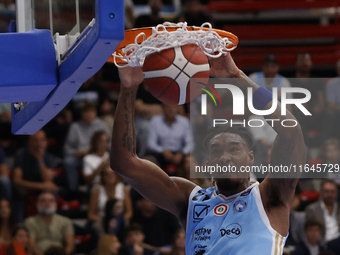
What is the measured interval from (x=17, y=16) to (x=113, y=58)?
0.59 meters

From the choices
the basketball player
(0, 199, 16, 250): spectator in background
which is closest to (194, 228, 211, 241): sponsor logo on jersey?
the basketball player

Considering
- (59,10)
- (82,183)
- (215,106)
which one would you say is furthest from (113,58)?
(215,106)

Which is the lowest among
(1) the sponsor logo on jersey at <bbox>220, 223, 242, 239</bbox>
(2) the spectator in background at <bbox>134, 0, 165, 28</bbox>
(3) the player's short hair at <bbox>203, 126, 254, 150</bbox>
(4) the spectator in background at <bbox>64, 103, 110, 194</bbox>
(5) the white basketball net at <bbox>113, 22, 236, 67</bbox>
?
(4) the spectator in background at <bbox>64, 103, 110, 194</bbox>

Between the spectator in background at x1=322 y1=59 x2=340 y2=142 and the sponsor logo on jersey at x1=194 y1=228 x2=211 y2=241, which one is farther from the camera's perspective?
the spectator in background at x1=322 y1=59 x2=340 y2=142

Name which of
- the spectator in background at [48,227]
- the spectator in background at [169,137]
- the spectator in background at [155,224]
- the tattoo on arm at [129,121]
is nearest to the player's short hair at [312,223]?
the spectator in background at [155,224]

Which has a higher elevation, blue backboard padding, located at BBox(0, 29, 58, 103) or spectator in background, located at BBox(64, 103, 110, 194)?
blue backboard padding, located at BBox(0, 29, 58, 103)

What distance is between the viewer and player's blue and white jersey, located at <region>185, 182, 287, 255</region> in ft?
10.8

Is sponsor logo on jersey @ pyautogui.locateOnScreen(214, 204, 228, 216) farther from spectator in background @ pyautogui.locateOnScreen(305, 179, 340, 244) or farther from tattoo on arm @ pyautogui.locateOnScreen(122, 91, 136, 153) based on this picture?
spectator in background @ pyautogui.locateOnScreen(305, 179, 340, 244)

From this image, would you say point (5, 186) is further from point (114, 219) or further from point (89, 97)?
point (89, 97)

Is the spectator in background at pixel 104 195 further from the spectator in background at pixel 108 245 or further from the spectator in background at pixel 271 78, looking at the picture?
the spectator in background at pixel 271 78

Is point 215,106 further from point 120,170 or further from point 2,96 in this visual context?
point 2,96

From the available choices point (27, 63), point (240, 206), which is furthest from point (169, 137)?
point (27, 63)

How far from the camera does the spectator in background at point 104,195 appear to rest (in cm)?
669

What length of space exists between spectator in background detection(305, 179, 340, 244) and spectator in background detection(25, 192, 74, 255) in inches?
110
